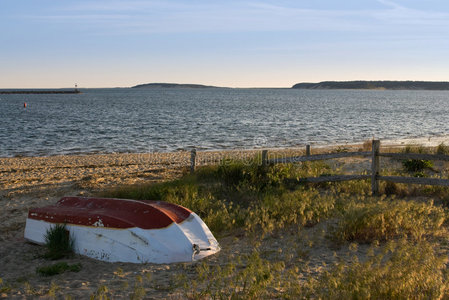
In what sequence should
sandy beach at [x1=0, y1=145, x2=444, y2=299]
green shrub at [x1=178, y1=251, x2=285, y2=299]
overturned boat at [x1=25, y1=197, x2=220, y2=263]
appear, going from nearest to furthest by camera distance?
green shrub at [x1=178, y1=251, x2=285, y2=299] < sandy beach at [x1=0, y1=145, x2=444, y2=299] < overturned boat at [x1=25, y1=197, x2=220, y2=263]

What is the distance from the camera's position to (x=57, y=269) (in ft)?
19.4

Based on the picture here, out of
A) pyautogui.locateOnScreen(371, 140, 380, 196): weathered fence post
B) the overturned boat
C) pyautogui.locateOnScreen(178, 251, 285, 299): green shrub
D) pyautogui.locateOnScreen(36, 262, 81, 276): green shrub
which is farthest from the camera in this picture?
pyautogui.locateOnScreen(371, 140, 380, 196): weathered fence post

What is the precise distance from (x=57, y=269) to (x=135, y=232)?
119 cm

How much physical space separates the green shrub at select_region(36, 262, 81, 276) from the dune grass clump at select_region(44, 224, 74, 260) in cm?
66

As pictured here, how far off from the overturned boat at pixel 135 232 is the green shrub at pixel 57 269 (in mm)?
537

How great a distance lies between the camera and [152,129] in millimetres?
38281

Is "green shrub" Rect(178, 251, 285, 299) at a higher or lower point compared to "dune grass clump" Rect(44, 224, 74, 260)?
higher

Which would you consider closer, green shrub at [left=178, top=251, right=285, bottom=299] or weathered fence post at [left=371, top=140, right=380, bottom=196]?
green shrub at [left=178, top=251, right=285, bottom=299]

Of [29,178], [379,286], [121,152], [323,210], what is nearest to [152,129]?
[121,152]

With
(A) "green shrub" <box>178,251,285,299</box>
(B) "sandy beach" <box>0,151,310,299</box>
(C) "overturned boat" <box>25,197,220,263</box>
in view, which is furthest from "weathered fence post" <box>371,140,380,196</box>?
(A) "green shrub" <box>178,251,285,299</box>

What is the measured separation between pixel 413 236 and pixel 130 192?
613 cm

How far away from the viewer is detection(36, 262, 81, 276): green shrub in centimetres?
584

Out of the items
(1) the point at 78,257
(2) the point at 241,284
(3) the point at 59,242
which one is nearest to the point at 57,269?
(1) the point at 78,257

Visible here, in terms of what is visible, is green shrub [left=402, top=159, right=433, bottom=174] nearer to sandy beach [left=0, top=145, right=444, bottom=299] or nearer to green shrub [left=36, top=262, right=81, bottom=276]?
sandy beach [left=0, top=145, right=444, bottom=299]
